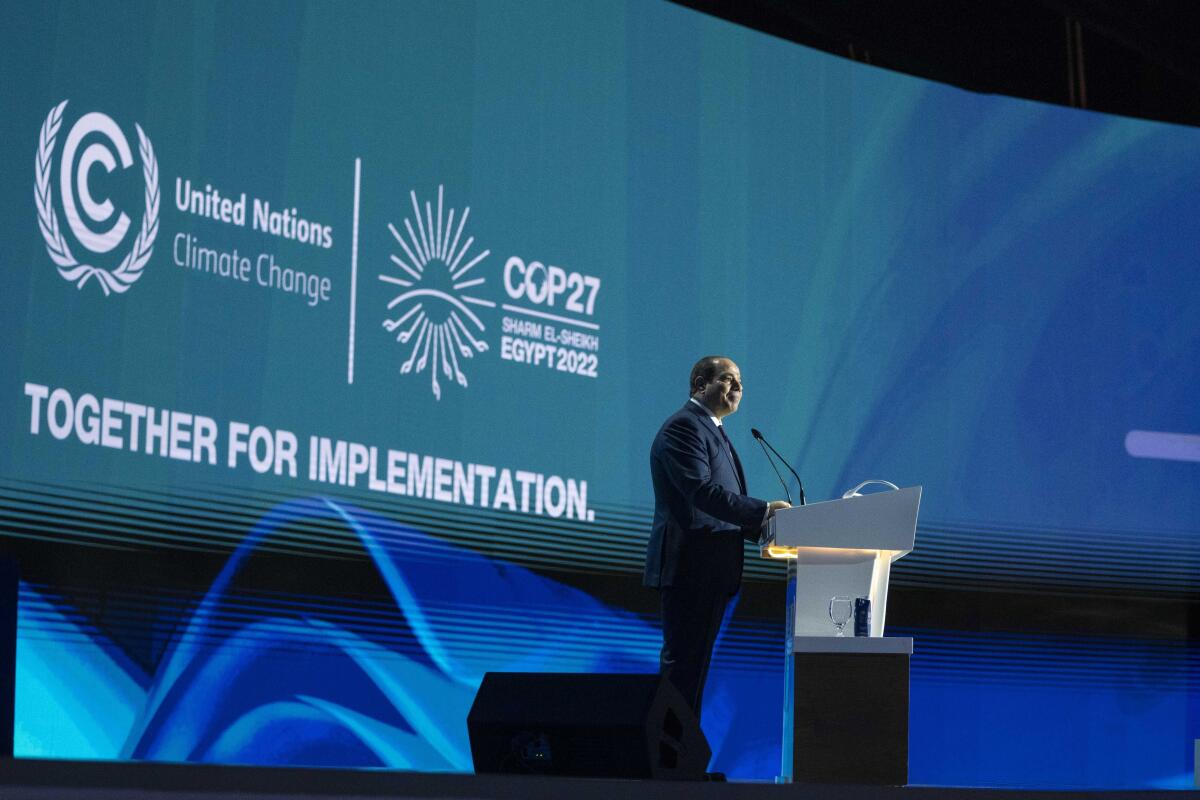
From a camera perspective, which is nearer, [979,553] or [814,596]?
[814,596]

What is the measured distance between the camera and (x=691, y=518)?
14.1 ft

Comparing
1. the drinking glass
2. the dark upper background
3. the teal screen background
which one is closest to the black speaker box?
the drinking glass

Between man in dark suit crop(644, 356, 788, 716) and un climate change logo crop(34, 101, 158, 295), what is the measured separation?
5.22 feet

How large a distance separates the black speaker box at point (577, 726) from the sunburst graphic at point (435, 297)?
2.08 m

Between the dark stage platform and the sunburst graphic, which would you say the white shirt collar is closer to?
the sunburst graphic

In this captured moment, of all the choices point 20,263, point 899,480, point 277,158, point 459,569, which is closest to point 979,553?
point 899,480

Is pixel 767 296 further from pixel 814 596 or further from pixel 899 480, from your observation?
pixel 814 596

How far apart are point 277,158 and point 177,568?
127cm

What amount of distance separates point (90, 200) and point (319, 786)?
2.72 metres

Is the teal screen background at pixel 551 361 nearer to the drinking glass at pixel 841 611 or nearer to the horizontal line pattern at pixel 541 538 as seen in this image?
the horizontal line pattern at pixel 541 538

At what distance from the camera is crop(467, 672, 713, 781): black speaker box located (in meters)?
2.85

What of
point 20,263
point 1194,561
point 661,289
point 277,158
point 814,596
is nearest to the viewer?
point 814,596

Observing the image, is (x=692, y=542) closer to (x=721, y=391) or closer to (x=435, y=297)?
(x=721, y=391)

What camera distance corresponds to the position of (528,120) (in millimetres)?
5332
